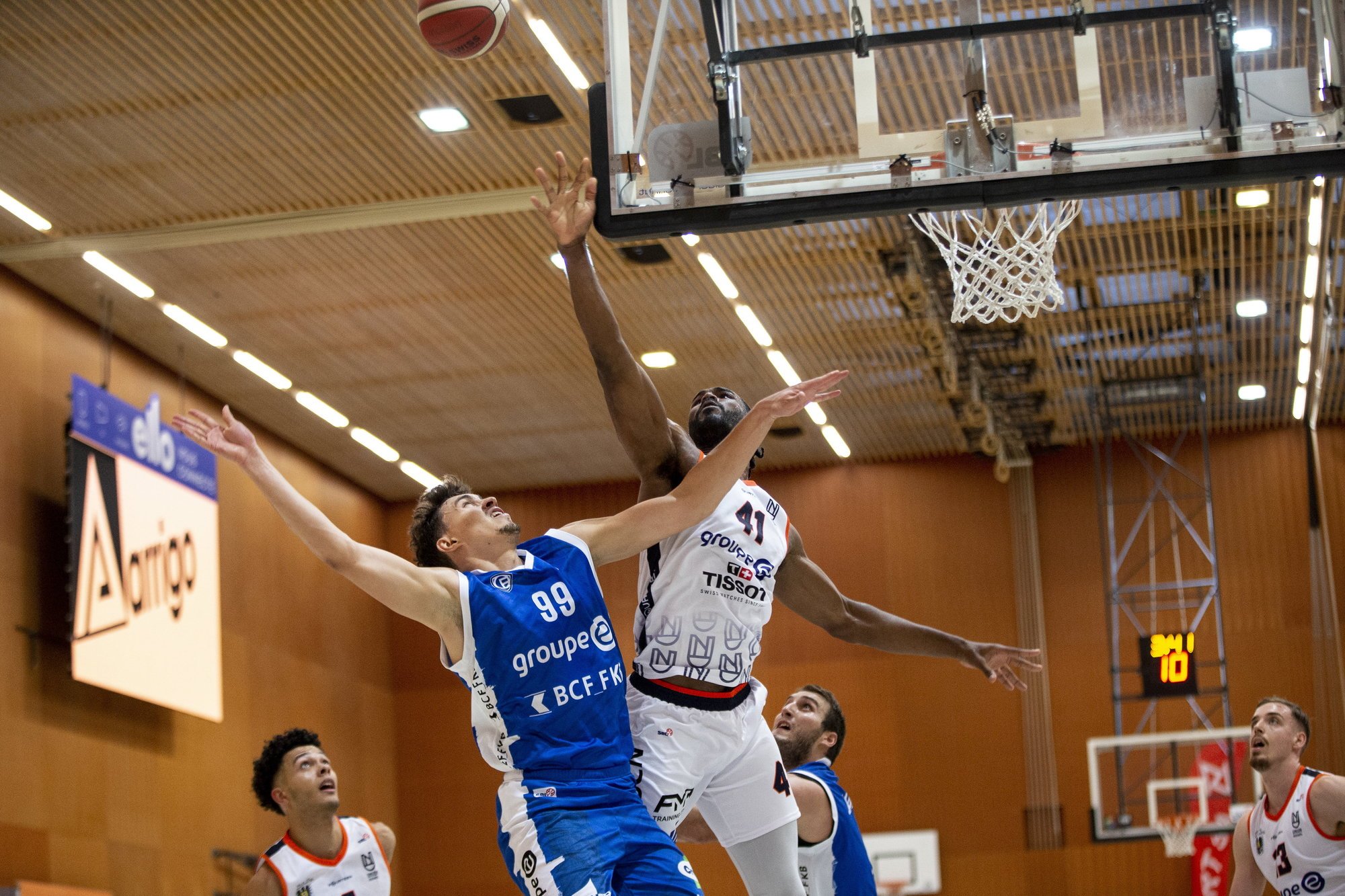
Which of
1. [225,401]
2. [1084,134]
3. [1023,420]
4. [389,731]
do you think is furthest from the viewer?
[389,731]

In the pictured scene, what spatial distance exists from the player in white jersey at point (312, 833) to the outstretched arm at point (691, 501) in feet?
Answer: 13.4

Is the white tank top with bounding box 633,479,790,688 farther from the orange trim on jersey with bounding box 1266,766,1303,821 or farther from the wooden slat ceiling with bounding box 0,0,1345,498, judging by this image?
the orange trim on jersey with bounding box 1266,766,1303,821

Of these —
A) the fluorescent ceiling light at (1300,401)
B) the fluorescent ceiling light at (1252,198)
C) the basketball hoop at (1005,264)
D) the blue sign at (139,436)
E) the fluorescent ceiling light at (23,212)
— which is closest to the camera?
the basketball hoop at (1005,264)

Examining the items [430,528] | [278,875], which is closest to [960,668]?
[278,875]

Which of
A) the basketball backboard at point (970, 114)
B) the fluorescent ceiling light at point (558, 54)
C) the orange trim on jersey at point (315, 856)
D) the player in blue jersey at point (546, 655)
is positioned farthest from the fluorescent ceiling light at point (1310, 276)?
the player in blue jersey at point (546, 655)

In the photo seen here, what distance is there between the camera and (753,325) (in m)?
15.3

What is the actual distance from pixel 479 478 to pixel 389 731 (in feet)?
10.8

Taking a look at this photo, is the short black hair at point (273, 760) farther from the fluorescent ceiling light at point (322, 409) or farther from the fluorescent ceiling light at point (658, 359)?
the fluorescent ceiling light at point (322, 409)

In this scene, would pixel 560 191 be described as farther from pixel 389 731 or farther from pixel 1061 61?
pixel 389 731

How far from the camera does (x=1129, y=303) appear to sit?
1494cm

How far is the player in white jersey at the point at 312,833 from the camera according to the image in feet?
27.8

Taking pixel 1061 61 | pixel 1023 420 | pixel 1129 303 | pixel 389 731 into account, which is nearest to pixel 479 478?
pixel 389 731

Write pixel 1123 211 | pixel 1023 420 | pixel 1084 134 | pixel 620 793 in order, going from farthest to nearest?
1. pixel 1023 420
2. pixel 1123 211
3. pixel 1084 134
4. pixel 620 793

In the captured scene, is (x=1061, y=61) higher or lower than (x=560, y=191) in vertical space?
higher
